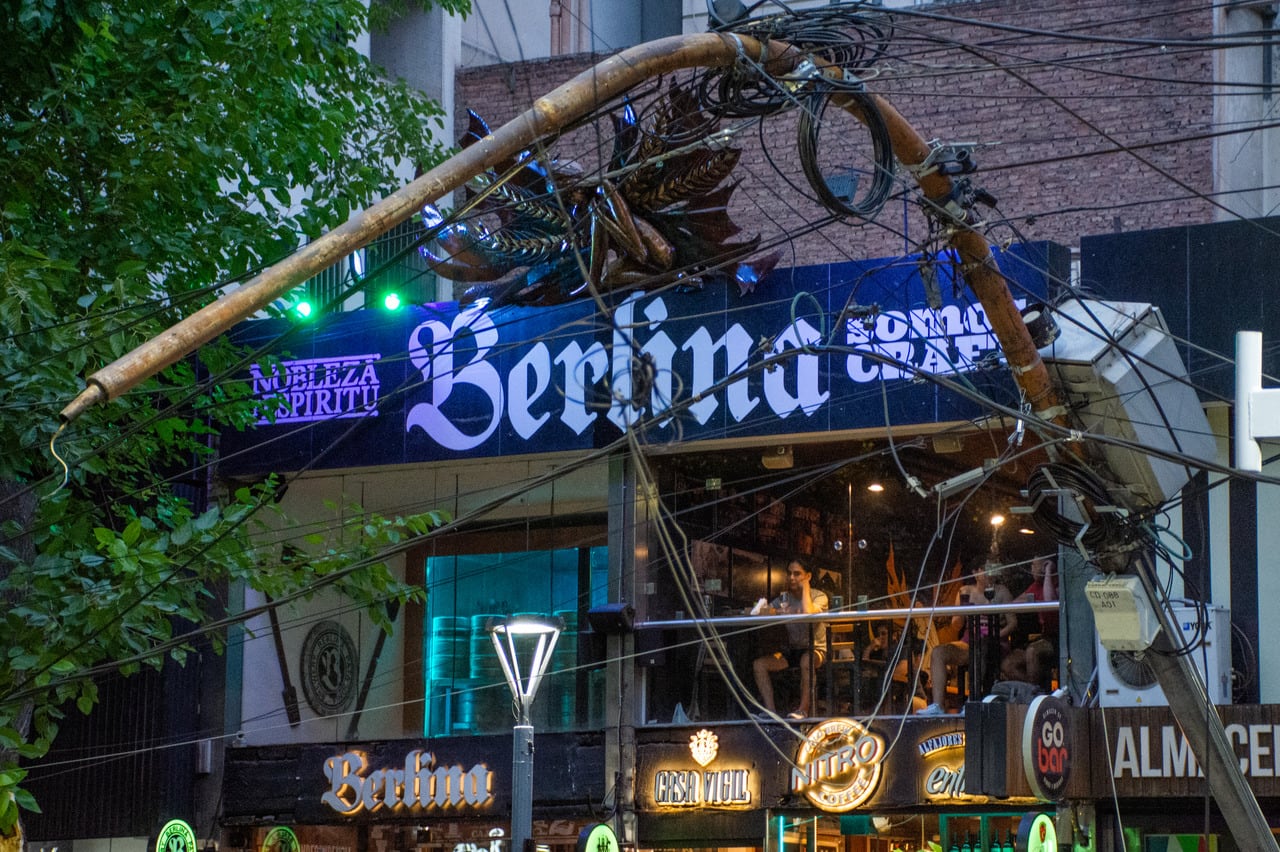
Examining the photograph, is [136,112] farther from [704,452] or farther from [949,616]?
[949,616]

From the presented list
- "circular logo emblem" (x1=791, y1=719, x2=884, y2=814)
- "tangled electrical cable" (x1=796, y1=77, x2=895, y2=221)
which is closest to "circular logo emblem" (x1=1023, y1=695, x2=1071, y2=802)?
"circular logo emblem" (x1=791, y1=719, x2=884, y2=814)

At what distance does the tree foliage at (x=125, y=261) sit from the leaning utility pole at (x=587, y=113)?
119 inches

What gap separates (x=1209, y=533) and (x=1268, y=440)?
744 centimetres

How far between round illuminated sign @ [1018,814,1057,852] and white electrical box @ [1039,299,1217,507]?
13.6 ft

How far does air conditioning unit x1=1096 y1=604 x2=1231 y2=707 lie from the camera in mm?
15234

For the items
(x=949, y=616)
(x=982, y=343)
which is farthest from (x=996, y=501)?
(x=982, y=343)

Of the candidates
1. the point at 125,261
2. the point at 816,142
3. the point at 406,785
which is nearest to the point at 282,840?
the point at 406,785

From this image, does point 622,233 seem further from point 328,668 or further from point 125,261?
point 328,668

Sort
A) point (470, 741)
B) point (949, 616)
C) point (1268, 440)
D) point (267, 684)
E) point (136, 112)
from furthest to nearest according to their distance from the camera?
point (267, 684), point (470, 741), point (949, 616), point (136, 112), point (1268, 440)

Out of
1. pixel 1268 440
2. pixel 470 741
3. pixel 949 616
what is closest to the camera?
pixel 1268 440

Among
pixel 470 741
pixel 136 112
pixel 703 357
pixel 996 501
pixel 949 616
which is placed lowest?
pixel 470 741

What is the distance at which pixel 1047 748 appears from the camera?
46.9 ft

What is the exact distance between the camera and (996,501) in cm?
1917

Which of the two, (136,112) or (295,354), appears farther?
(295,354)
